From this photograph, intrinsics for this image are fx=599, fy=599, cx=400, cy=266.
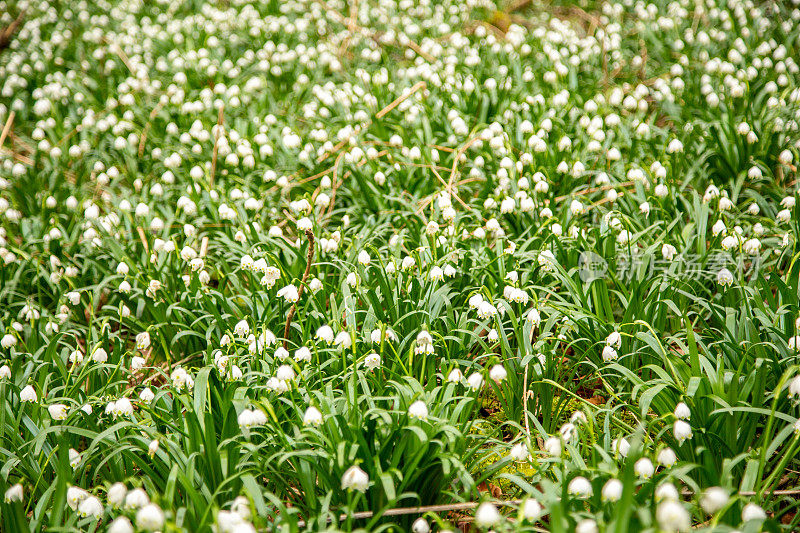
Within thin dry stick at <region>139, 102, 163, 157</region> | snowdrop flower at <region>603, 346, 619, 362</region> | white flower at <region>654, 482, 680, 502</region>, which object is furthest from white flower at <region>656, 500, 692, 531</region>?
thin dry stick at <region>139, 102, 163, 157</region>

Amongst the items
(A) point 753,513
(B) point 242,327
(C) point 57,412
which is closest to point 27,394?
(C) point 57,412

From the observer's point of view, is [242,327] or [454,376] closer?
[454,376]

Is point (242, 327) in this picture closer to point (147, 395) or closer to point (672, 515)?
point (147, 395)

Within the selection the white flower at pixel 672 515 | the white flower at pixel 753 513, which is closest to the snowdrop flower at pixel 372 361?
the white flower at pixel 672 515

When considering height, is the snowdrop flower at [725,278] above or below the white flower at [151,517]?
above

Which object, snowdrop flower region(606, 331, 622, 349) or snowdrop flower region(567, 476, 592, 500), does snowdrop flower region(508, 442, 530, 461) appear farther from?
snowdrop flower region(606, 331, 622, 349)

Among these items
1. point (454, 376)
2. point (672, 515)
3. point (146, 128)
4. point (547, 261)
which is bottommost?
point (454, 376)

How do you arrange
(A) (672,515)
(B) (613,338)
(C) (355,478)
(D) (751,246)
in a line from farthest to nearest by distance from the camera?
(D) (751,246)
(B) (613,338)
(C) (355,478)
(A) (672,515)

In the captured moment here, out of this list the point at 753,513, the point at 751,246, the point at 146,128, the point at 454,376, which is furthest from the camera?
the point at 146,128

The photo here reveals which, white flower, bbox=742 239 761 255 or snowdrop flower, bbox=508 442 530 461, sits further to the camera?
white flower, bbox=742 239 761 255

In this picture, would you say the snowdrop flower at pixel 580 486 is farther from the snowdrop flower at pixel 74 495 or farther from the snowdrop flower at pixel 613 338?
the snowdrop flower at pixel 74 495

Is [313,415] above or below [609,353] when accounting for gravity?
below

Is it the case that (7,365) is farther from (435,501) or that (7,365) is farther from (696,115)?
(696,115)

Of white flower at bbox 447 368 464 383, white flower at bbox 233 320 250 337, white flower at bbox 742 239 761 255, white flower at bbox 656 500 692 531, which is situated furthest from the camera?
white flower at bbox 742 239 761 255
